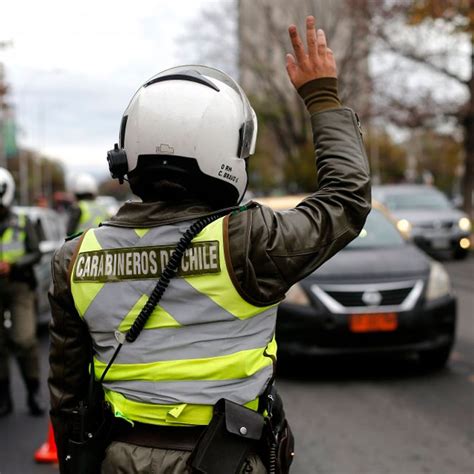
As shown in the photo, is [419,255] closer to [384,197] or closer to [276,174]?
[384,197]

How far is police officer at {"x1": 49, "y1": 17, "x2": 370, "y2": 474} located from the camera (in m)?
2.02

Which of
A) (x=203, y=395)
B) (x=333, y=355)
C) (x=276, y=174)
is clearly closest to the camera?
(x=203, y=395)

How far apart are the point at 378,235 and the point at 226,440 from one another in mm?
6048

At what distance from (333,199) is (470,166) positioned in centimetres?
2462

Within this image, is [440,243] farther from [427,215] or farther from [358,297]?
[358,297]

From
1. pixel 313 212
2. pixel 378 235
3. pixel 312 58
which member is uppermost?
pixel 312 58

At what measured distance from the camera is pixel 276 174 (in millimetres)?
60531

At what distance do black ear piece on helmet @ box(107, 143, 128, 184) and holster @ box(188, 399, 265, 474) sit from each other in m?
0.65

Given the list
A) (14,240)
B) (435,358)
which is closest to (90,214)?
(14,240)

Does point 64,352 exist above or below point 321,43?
below

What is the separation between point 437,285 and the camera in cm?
697

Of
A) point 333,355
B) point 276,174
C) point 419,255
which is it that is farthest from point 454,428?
point 276,174

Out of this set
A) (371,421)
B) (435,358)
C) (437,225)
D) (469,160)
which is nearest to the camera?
(371,421)

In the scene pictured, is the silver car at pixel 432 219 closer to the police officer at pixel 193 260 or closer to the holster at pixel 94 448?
the police officer at pixel 193 260
